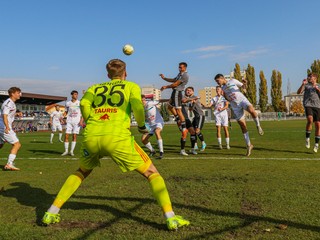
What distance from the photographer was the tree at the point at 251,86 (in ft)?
289

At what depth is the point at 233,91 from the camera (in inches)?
396

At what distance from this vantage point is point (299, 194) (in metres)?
4.65

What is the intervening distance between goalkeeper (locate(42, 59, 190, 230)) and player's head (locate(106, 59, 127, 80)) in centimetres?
11

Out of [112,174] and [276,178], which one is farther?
[112,174]

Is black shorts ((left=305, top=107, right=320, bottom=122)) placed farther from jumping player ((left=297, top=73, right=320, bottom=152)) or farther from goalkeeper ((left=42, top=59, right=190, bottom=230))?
goalkeeper ((left=42, top=59, right=190, bottom=230))

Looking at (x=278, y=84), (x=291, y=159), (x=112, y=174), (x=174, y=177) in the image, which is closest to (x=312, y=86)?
(x=291, y=159)

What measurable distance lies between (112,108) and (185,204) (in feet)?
5.69

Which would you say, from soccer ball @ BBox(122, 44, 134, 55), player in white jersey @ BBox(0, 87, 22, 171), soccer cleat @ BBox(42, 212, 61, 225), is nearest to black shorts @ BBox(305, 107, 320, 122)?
soccer ball @ BBox(122, 44, 134, 55)

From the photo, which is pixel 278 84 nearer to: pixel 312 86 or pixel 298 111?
pixel 298 111

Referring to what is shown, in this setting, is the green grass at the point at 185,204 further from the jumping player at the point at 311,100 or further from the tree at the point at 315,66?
the tree at the point at 315,66

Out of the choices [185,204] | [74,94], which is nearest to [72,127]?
[74,94]

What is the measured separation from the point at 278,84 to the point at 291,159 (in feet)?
306

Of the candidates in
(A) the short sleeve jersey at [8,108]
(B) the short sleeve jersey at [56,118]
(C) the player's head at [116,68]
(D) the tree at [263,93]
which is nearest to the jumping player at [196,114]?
(A) the short sleeve jersey at [8,108]

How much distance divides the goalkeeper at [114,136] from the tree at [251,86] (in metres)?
87.4
